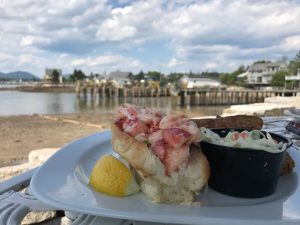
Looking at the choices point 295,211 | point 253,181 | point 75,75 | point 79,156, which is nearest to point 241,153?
point 253,181

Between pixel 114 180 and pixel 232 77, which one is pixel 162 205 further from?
pixel 232 77

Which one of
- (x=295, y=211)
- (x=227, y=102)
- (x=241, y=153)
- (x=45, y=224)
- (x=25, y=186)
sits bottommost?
(x=227, y=102)

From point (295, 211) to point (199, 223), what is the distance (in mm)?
331

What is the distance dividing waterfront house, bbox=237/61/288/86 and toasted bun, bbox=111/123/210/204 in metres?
96.8

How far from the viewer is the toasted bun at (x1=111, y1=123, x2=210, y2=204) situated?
1.12m

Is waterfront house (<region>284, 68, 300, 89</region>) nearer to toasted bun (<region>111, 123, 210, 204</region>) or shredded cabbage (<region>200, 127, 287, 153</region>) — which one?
shredded cabbage (<region>200, 127, 287, 153</region>)

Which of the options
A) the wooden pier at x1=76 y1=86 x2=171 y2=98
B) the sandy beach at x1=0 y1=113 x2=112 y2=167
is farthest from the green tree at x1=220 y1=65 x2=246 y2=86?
the sandy beach at x1=0 y1=113 x2=112 y2=167

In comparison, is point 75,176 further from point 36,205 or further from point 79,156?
point 79,156

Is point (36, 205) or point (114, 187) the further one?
point (36, 205)

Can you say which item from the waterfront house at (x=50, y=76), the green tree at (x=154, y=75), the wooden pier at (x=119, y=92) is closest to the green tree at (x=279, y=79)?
the wooden pier at (x=119, y=92)

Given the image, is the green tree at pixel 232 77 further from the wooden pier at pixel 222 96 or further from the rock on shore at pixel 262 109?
the rock on shore at pixel 262 109

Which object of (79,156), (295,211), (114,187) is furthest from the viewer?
(79,156)

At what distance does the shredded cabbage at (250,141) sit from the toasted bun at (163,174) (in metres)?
0.16

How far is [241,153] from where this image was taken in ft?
3.98
